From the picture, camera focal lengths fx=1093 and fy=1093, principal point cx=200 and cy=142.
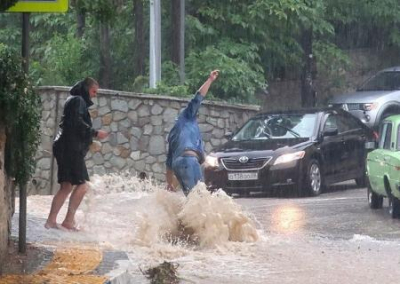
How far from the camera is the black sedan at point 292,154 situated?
19.1 meters

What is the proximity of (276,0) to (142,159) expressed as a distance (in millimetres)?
5883

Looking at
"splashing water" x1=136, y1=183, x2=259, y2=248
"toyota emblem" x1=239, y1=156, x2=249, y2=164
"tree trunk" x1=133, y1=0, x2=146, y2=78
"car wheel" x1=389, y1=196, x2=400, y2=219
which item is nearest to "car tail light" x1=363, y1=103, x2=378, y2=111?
"tree trunk" x1=133, y1=0, x2=146, y2=78

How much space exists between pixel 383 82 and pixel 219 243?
16172 millimetres

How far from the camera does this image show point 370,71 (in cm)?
3244

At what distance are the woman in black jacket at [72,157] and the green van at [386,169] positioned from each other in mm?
4534

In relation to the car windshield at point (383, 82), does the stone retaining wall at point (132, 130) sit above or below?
below

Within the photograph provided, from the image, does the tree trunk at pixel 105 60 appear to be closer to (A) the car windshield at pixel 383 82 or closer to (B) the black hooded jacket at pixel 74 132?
(A) the car windshield at pixel 383 82

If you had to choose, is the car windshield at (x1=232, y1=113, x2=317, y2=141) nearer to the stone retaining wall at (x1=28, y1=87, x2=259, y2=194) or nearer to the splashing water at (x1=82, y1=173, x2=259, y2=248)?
the stone retaining wall at (x1=28, y1=87, x2=259, y2=194)

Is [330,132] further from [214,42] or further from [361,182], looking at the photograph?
[214,42]

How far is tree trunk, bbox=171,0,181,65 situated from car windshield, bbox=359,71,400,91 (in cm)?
517

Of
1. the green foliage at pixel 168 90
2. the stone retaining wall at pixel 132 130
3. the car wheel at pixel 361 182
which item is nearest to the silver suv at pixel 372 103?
the car wheel at pixel 361 182

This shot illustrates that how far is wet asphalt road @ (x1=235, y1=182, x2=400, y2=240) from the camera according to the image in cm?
1403

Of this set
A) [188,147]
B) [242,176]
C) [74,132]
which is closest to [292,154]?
[242,176]

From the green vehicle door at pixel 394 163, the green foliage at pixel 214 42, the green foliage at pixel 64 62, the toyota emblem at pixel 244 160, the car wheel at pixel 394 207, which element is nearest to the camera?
the green vehicle door at pixel 394 163
